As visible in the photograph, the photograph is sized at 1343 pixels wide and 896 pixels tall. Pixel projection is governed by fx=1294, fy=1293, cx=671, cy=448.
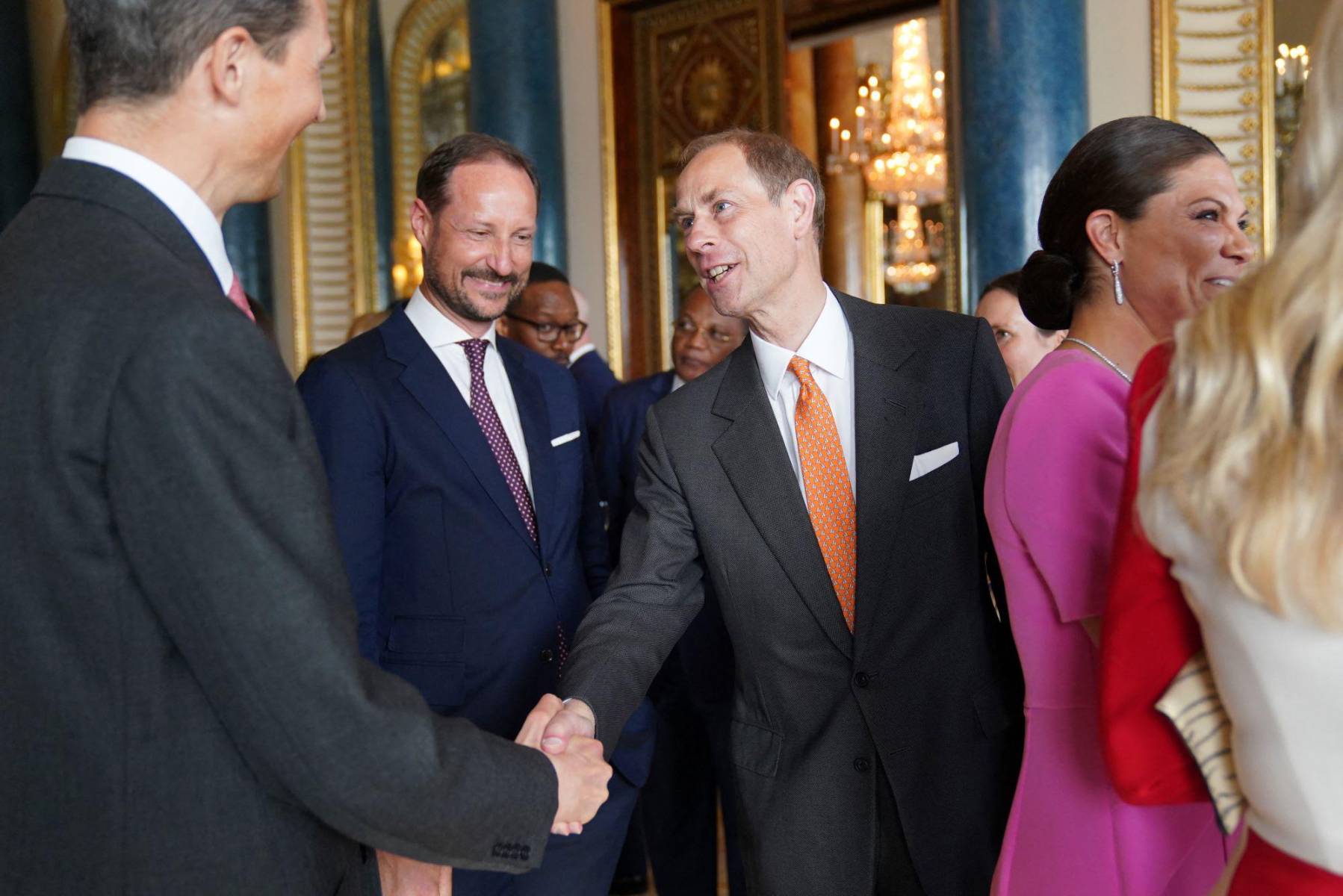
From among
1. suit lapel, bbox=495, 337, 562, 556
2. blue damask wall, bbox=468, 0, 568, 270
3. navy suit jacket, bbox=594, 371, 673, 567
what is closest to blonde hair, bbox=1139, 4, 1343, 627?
suit lapel, bbox=495, 337, 562, 556

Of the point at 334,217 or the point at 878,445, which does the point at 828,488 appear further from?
the point at 334,217

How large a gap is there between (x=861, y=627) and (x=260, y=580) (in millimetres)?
1089

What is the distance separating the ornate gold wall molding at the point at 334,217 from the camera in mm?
8758

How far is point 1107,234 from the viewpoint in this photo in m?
1.88

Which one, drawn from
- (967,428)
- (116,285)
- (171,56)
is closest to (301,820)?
(116,285)

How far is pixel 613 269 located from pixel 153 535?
612 cm

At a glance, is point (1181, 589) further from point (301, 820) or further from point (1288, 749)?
point (301, 820)

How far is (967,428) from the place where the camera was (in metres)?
2.13

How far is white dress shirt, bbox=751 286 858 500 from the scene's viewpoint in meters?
2.20

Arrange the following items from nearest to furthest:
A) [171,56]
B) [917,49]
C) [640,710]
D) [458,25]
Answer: [171,56]
[640,710]
[458,25]
[917,49]

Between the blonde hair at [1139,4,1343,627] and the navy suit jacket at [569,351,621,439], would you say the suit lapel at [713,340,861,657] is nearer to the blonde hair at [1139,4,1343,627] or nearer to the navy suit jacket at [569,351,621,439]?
the blonde hair at [1139,4,1343,627]

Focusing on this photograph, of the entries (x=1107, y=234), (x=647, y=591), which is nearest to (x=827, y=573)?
(x=647, y=591)

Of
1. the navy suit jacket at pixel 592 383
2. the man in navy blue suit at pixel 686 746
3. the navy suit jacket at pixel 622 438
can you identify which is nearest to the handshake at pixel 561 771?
the man in navy blue suit at pixel 686 746

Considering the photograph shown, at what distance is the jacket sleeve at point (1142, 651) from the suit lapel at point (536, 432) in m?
1.62
